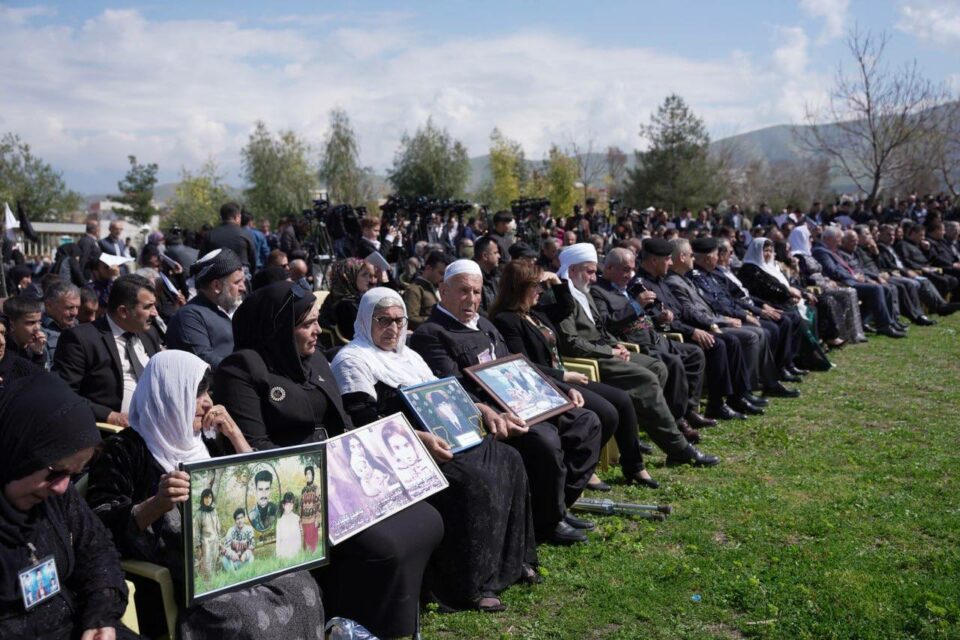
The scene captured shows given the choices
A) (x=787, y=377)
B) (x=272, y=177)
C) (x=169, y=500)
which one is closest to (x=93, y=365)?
(x=169, y=500)

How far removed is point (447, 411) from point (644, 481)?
199 cm

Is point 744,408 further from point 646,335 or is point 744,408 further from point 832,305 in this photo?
point 832,305

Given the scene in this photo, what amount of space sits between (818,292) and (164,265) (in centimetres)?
855

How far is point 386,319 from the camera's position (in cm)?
430

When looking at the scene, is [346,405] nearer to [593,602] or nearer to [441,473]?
[441,473]

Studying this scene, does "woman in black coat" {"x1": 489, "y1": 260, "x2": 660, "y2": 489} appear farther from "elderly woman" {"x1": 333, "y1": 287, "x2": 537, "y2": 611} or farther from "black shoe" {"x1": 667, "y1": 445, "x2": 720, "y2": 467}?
"elderly woman" {"x1": 333, "y1": 287, "x2": 537, "y2": 611}

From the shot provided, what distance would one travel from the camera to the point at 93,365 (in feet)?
15.2

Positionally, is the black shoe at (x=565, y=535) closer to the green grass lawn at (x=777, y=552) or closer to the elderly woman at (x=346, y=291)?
the green grass lawn at (x=777, y=552)

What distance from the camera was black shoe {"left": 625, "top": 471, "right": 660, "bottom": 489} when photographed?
5535mm

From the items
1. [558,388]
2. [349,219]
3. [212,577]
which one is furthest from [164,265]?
[212,577]

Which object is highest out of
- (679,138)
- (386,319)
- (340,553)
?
(679,138)

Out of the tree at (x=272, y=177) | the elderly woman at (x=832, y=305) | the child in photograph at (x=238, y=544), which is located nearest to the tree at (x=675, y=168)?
the tree at (x=272, y=177)

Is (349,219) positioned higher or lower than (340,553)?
higher

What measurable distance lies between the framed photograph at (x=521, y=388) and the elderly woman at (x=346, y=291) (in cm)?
254
